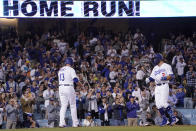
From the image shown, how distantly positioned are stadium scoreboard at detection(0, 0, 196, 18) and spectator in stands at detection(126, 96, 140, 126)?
3264 mm

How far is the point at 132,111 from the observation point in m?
16.3

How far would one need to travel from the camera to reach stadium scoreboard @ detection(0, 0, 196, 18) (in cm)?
1655

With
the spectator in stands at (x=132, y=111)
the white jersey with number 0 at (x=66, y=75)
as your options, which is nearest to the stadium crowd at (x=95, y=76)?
the spectator in stands at (x=132, y=111)

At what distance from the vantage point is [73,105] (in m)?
13.5

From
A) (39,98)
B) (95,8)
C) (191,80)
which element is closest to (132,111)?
(39,98)

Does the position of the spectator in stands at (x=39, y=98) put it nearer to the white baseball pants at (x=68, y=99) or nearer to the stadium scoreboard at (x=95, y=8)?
the stadium scoreboard at (x=95, y=8)

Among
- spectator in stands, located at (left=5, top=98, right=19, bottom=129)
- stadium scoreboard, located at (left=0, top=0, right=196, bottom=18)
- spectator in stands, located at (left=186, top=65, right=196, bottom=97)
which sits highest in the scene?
stadium scoreboard, located at (left=0, top=0, right=196, bottom=18)

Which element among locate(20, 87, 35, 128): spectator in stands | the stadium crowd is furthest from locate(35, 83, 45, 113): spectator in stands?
locate(20, 87, 35, 128): spectator in stands

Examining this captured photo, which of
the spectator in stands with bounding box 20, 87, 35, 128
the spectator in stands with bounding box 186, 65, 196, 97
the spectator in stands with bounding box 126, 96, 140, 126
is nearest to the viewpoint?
the spectator in stands with bounding box 126, 96, 140, 126

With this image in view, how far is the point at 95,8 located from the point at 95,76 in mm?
3552

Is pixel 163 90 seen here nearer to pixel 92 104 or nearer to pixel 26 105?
pixel 92 104

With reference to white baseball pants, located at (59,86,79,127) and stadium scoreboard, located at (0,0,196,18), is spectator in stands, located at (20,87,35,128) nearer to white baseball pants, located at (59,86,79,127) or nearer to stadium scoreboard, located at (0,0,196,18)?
stadium scoreboard, located at (0,0,196,18)

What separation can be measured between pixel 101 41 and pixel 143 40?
212cm

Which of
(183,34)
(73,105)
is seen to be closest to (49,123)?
(73,105)
